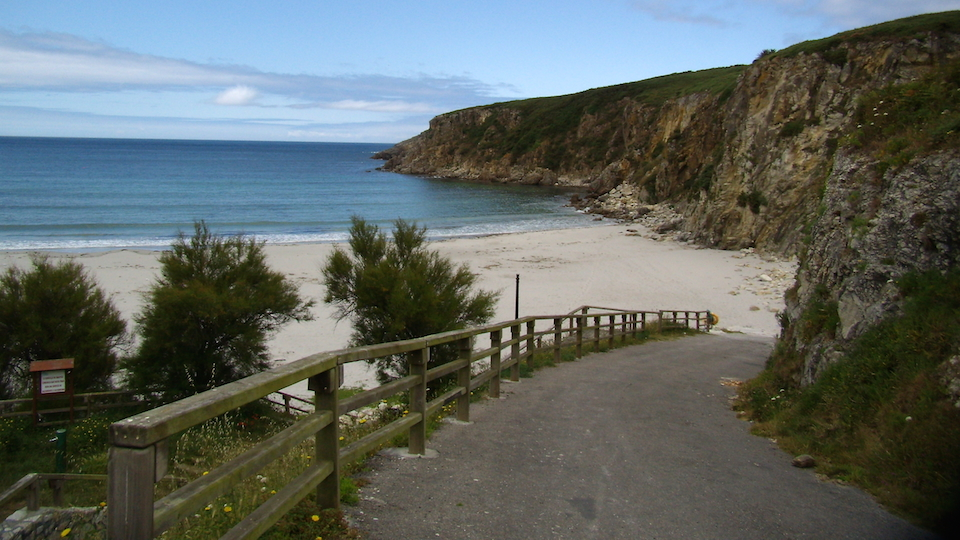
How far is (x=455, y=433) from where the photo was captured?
20.8 feet

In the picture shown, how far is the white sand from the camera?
2592 cm

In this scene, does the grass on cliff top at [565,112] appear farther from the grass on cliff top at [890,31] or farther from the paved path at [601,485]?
the paved path at [601,485]

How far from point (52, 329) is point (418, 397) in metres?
15.1

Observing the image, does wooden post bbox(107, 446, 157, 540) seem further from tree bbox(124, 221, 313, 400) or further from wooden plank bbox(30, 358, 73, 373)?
tree bbox(124, 221, 313, 400)

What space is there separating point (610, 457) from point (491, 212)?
2459 inches

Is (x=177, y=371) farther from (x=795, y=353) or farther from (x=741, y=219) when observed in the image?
(x=741, y=219)

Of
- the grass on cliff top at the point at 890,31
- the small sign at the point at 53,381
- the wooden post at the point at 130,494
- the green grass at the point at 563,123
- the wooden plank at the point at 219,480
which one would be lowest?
the small sign at the point at 53,381

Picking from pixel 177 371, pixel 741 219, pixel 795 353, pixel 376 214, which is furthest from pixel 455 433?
pixel 376 214

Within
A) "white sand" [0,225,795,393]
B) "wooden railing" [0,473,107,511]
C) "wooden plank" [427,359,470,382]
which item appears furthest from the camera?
"white sand" [0,225,795,393]

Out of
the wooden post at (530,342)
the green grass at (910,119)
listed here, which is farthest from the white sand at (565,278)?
the green grass at (910,119)

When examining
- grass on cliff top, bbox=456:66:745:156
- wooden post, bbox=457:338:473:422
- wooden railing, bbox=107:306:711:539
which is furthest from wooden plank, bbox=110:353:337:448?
grass on cliff top, bbox=456:66:745:156

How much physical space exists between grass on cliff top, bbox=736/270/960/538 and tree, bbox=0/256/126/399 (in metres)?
15.7

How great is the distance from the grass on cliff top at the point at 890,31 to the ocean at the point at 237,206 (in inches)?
946

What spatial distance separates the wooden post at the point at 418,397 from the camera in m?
5.23
